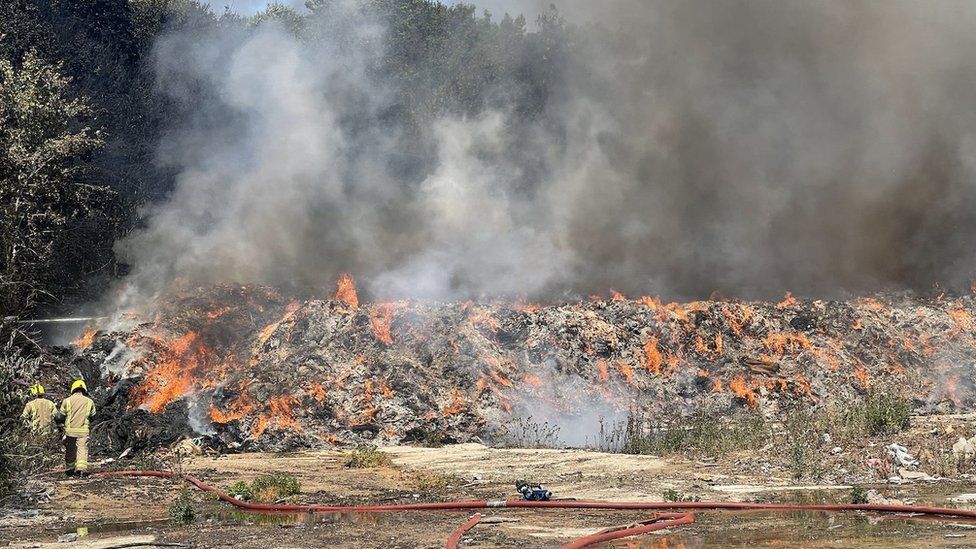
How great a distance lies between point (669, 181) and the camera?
23.9m

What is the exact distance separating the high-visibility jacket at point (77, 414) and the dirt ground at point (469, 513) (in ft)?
2.21

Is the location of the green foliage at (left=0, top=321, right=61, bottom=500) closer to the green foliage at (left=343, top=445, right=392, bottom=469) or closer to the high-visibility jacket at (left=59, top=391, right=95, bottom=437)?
the high-visibility jacket at (left=59, top=391, right=95, bottom=437)

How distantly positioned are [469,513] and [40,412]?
299 inches

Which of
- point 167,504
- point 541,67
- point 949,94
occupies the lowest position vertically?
point 167,504

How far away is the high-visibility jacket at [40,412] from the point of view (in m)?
12.9

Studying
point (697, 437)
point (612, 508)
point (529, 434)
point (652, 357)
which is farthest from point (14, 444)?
point (652, 357)

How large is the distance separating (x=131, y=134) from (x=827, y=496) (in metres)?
27.6

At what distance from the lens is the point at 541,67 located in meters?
33.7

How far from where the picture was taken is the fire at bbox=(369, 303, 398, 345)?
18797mm

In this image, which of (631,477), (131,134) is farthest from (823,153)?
(131,134)

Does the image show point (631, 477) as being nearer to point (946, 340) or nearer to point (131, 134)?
point (946, 340)

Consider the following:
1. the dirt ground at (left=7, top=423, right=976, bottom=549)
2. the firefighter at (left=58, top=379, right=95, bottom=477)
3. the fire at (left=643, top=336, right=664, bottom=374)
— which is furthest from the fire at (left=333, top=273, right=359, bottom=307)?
the firefighter at (left=58, top=379, right=95, bottom=477)

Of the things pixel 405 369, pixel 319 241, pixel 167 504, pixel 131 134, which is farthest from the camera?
pixel 131 134

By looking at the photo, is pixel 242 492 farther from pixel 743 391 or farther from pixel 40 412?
pixel 743 391
